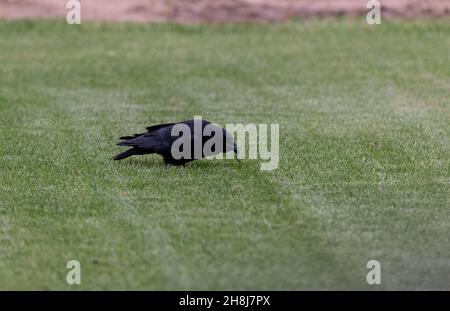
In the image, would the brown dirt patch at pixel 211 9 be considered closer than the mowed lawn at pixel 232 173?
No

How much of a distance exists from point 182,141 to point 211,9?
39.6 feet

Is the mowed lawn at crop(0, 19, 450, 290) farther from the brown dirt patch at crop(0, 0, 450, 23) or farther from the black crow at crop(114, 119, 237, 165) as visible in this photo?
the brown dirt patch at crop(0, 0, 450, 23)

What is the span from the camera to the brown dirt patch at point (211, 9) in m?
20.2

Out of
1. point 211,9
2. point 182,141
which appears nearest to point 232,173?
point 182,141

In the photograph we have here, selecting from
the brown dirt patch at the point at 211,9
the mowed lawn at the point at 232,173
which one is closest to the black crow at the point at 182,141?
the mowed lawn at the point at 232,173

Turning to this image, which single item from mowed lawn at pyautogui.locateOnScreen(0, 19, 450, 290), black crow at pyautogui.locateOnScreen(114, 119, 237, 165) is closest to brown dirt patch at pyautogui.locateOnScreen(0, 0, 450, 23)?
mowed lawn at pyautogui.locateOnScreen(0, 19, 450, 290)

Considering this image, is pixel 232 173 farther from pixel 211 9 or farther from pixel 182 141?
pixel 211 9

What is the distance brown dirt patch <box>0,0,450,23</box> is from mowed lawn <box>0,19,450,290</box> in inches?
90.3

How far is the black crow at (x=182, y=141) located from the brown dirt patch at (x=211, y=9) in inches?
448

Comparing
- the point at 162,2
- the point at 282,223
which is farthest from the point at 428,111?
the point at 162,2

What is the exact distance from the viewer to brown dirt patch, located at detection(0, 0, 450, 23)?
20219 mm

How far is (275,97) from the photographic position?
45.4 feet

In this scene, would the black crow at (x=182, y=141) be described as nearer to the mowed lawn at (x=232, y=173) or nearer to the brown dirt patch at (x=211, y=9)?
the mowed lawn at (x=232, y=173)

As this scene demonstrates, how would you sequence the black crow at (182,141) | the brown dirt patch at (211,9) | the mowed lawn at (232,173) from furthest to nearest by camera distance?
the brown dirt patch at (211,9) → the black crow at (182,141) → the mowed lawn at (232,173)
